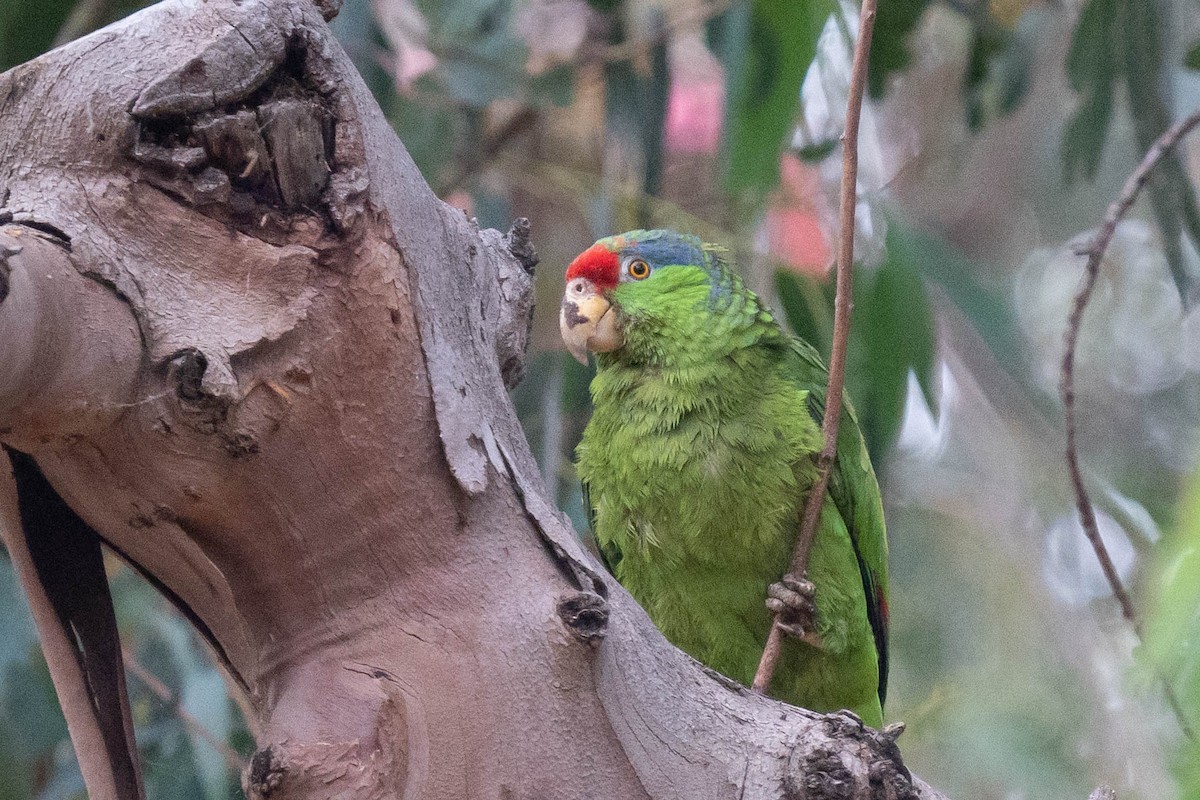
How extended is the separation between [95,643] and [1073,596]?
14.0ft

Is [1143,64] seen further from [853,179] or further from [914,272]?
[853,179]

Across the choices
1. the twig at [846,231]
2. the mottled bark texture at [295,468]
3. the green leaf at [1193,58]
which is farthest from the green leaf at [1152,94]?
the mottled bark texture at [295,468]

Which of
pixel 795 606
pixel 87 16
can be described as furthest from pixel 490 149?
pixel 795 606

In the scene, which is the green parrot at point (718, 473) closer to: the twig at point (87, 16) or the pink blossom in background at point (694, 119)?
the twig at point (87, 16)

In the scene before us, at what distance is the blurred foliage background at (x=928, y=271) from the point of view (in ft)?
8.17

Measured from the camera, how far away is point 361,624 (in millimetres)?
1060

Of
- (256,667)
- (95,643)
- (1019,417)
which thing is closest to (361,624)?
(256,667)

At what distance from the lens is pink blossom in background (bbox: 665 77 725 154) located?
13.5 ft

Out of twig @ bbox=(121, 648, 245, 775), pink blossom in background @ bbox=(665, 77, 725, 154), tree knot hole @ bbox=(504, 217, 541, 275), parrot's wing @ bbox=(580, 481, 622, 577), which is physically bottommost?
twig @ bbox=(121, 648, 245, 775)

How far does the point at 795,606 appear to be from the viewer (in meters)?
1.81

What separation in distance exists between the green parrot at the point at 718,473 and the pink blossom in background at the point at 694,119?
2189 millimetres

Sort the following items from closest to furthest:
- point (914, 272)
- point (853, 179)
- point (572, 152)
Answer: point (853, 179) < point (914, 272) < point (572, 152)

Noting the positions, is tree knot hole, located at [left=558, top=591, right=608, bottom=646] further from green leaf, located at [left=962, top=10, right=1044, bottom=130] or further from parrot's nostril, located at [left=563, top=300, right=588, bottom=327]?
green leaf, located at [left=962, top=10, right=1044, bottom=130]

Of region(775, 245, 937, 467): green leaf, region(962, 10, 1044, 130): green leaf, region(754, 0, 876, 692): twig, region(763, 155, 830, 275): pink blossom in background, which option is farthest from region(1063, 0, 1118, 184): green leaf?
region(754, 0, 876, 692): twig
